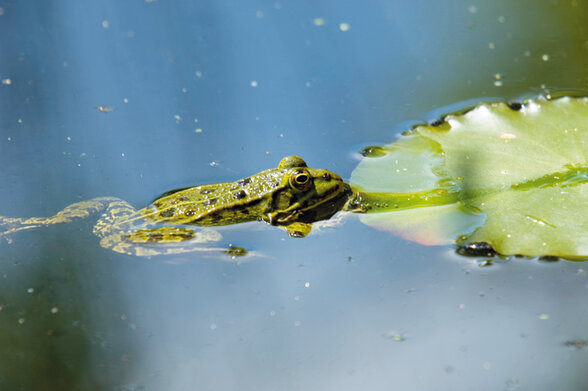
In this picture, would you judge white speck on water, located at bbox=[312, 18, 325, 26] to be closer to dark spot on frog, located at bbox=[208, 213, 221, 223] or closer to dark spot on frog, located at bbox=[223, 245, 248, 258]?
dark spot on frog, located at bbox=[208, 213, 221, 223]

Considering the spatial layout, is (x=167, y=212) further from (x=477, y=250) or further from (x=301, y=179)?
(x=477, y=250)

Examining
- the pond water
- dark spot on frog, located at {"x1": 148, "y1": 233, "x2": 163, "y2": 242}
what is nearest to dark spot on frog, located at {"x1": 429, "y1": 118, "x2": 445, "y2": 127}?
the pond water

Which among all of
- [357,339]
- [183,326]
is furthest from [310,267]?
[183,326]

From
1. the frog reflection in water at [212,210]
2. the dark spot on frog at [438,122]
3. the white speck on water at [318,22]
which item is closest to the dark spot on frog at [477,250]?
the frog reflection in water at [212,210]

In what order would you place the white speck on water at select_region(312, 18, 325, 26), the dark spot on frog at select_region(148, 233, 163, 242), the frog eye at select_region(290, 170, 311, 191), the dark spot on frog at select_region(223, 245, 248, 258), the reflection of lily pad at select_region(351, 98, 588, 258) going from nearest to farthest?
the reflection of lily pad at select_region(351, 98, 588, 258) → the dark spot on frog at select_region(223, 245, 248, 258) → the dark spot on frog at select_region(148, 233, 163, 242) → the frog eye at select_region(290, 170, 311, 191) → the white speck on water at select_region(312, 18, 325, 26)

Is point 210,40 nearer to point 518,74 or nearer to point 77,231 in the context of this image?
point 77,231

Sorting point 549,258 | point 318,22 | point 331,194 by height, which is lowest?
point 549,258

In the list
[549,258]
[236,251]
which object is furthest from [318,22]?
[549,258]

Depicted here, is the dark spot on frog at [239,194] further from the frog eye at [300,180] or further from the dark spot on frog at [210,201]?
the frog eye at [300,180]

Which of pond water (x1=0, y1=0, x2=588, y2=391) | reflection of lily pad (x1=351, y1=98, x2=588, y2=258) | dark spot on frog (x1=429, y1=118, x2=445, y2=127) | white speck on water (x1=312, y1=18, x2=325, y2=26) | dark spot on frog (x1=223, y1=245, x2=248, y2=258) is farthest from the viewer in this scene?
white speck on water (x1=312, y1=18, x2=325, y2=26)
